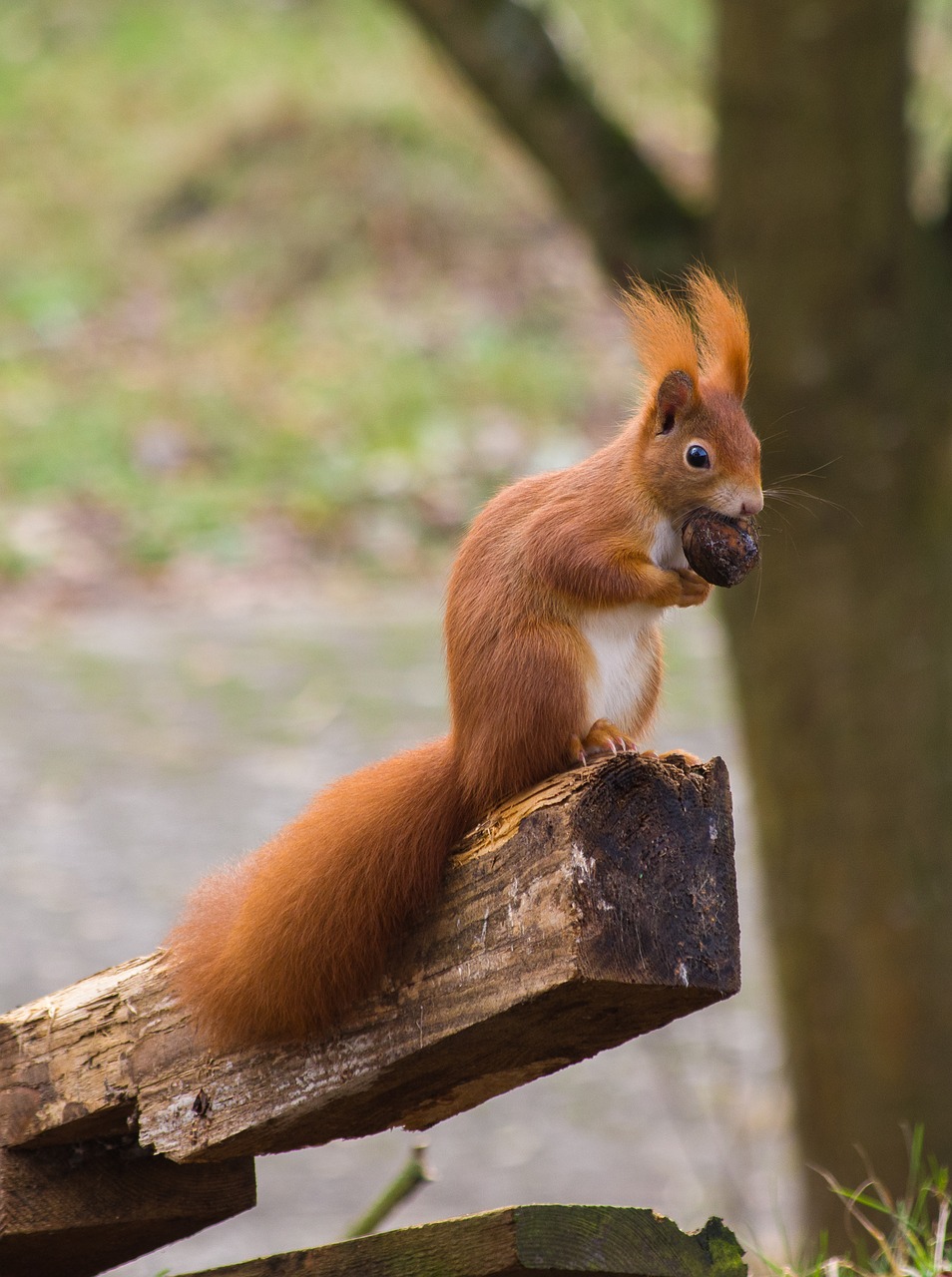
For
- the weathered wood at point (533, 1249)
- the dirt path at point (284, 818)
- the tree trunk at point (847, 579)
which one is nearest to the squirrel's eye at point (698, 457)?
the weathered wood at point (533, 1249)

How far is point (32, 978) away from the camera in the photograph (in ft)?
13.9

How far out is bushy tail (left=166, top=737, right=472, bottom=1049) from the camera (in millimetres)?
1320

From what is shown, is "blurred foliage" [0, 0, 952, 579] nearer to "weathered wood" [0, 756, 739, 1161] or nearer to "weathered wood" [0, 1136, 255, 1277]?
"weathered wood" [0, 1136, 255, 1277]

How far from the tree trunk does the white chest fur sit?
1646 mm

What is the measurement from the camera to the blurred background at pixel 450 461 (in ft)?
10.6

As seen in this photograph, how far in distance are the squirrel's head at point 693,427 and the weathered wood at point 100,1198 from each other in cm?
84

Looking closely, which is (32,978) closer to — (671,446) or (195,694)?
(195,694)

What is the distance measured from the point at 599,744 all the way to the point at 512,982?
22 cm

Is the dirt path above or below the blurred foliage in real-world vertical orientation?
below

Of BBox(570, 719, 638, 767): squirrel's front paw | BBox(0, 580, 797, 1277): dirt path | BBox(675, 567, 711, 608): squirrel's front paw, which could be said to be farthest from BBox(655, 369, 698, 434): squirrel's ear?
BBox(0, 580, 797, 1277): dirt path

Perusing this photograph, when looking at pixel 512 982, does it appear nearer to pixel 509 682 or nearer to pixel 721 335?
pixel 509 682

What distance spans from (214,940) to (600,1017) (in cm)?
38

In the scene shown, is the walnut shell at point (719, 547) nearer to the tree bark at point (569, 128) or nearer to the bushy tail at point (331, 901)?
the bushy tail at point (331, 901)

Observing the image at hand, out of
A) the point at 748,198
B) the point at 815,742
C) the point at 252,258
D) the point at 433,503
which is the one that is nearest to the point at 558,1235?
the point at 815,742
